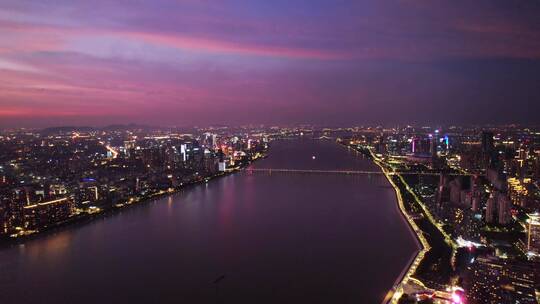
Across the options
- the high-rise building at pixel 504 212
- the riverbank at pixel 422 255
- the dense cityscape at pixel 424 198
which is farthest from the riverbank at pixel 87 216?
the high-rise building at pixel 504 212

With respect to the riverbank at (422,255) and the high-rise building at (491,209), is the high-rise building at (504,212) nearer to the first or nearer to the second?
A: the high-rise building at (491,209)

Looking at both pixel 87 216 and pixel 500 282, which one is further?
pixel 87 216

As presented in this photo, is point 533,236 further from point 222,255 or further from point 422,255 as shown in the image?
point 222,255

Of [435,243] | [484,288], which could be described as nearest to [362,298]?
[484,288]

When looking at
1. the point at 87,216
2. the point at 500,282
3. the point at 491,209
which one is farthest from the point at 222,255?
the point at 491,209

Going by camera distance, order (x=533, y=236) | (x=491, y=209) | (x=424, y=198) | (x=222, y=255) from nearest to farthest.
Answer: (x=222, y=255)
(x=533, y=236)
(x=491, y=209)
(x=424, y=198)

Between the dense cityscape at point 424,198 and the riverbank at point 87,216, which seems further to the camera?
the riverbank at point 87,216

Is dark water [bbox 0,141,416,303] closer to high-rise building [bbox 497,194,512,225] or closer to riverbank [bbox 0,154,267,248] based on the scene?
riverbank [bbox 0,154,267,248]
